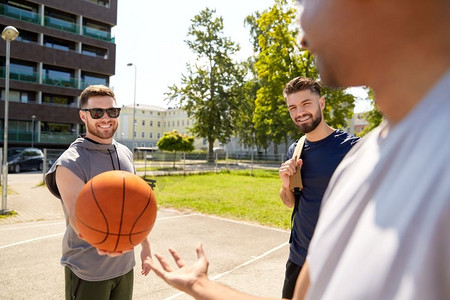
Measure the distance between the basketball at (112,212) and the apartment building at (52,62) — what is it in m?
35.4

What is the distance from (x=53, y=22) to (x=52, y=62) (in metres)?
4.23

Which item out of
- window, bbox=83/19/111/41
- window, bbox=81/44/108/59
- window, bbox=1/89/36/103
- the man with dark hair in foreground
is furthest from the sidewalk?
window, bbox=83/19/111/41

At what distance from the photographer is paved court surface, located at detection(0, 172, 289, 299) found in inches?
184

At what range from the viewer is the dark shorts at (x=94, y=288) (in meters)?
2.55

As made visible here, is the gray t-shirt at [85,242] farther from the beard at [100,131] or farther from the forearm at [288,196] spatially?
the forearm at [288,196]

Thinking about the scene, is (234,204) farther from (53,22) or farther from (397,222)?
(53,22)

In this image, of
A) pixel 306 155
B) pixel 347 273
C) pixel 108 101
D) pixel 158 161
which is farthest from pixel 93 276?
pixel 158 161

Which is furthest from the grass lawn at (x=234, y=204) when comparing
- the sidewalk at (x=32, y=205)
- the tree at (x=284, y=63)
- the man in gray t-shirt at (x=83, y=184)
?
the tree at (x=284, y=63)

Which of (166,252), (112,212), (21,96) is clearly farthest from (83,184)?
(21,96)

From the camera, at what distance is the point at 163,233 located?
7492 millimetres

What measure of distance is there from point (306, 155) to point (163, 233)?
5.10 m

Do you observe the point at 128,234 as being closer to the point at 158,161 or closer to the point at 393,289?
the point at 393,289

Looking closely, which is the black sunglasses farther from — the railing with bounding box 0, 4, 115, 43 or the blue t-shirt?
the railing with bounding box 0, 4, 115, 43

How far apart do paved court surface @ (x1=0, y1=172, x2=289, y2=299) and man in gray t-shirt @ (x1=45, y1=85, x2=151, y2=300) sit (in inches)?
77.6
